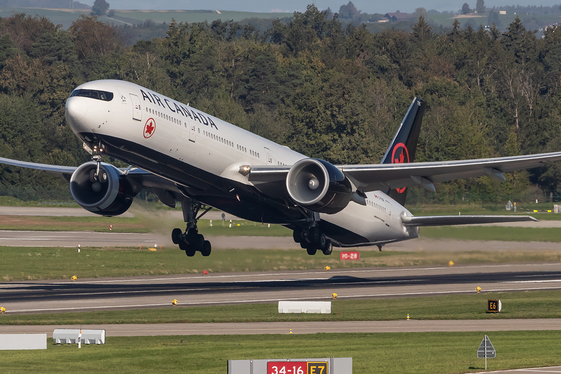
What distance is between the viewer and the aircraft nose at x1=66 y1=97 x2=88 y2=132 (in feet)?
124

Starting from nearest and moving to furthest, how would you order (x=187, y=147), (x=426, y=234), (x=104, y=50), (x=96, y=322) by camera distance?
(x=187, y=147) < (x=96, y=322) < (x=426, y=234) < (x=104, y=50)

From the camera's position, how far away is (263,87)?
170 metres

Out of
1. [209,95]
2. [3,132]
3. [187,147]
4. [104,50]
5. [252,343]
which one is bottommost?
[252,343]

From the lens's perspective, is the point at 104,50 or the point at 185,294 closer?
the point at 185,294

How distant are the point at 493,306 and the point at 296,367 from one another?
26546 mm

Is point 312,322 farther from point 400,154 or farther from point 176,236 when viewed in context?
point 400,154

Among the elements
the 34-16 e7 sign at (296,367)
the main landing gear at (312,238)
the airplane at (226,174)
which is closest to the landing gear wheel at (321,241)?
the main landing gear at (312,238)

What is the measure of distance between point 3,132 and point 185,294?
82.7 m

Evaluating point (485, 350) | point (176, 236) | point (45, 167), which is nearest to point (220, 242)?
point (176, 236)

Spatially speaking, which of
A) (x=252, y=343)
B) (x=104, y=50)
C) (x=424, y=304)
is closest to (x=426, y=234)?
(x=424, y=304)

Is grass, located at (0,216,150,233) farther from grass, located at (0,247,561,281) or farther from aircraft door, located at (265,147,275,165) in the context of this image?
aircraft door, located at (265,147,275,165)

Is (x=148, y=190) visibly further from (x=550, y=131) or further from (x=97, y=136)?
(x=550, y=131)

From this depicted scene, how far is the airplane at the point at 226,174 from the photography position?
39094 millimetres

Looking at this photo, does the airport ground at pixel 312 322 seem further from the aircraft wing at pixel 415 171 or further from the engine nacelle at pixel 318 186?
the aircraft wing at pixel 415 171
